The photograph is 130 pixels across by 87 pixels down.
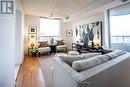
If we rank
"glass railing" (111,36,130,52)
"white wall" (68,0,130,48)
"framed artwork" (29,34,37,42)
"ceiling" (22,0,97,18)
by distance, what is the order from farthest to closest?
"framed artwork" (29,34,37,42), "glass railing" (111,36,130,52), "ceiling" (22,0,97,18), "white wall" (68,0,130,48)

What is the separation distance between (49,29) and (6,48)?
27.1 feet

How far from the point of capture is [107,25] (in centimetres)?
634

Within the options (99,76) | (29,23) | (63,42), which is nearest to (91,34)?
(63,42)

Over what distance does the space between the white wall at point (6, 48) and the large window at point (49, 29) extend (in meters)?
7.61

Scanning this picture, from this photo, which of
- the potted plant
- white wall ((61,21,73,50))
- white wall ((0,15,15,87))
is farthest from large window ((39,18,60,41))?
white wall ((0,15,15,87))

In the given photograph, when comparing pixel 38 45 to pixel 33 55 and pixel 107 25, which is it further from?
pixel 107 25

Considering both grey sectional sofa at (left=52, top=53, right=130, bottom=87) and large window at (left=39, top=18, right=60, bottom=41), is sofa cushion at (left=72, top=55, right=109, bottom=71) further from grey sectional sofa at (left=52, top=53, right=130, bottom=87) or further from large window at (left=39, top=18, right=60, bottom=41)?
large window at (left=39, top=18, right=60, bottom=41)

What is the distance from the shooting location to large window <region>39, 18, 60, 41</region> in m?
10.5

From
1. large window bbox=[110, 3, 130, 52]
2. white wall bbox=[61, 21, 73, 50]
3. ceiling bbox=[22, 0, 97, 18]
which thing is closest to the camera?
ceiling bbox=[22, 0, 97, 18]

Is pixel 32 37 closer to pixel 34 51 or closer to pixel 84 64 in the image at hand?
pixel 34 51

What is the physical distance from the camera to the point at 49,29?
10.9 meters

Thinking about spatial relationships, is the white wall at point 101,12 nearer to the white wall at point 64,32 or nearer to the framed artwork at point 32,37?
the white wall at point 64,32

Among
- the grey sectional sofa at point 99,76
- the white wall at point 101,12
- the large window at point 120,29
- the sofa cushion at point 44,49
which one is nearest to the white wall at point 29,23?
the sofa cushion at point 44,49

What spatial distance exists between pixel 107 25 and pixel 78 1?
174 cm
